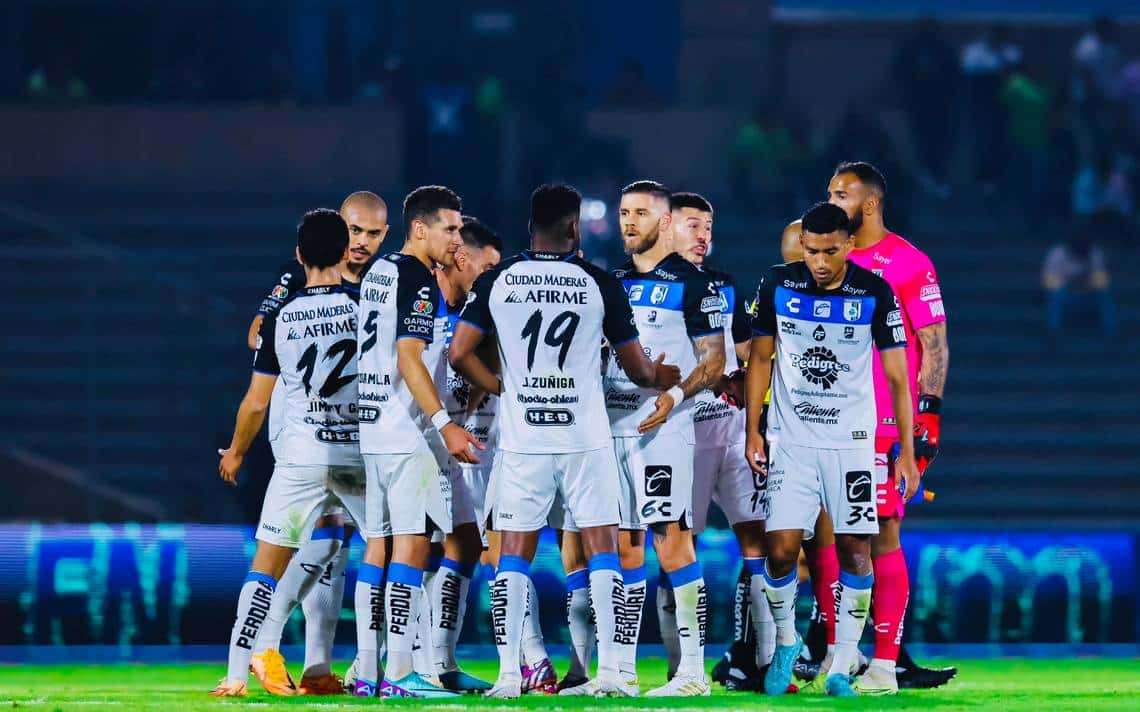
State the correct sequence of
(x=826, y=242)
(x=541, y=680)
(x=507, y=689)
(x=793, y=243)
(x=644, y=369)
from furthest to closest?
(x=793, y=243) → (x=541, y=680) → (x=826, y=242) → (x=644, y=369) → (x=507, y=689)

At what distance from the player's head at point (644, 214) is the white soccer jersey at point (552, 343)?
0.62 meters

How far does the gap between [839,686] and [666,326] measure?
187 centimetres

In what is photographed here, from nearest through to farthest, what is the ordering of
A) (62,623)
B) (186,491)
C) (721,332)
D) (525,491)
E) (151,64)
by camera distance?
1. (525,491)
2. (721,332)
3. (62,623)
4. (186,491)
5. (151,64)

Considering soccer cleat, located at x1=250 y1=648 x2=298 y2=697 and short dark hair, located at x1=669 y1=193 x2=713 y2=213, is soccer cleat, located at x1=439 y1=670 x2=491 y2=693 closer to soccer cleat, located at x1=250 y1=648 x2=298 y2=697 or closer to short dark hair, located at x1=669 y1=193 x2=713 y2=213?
soccer cleat, located at x1=250 y1=648 x2=298 y2=697

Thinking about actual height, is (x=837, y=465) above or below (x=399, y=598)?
above

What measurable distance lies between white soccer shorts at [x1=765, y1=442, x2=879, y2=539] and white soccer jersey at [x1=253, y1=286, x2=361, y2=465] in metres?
2.01

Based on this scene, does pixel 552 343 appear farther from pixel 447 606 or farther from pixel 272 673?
pixel 272 673

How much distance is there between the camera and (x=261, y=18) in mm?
23312

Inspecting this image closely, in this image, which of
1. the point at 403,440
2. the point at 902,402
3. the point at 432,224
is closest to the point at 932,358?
the point at 902,402

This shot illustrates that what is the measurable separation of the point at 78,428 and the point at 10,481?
140 cm

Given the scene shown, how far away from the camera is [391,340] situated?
28.7ft

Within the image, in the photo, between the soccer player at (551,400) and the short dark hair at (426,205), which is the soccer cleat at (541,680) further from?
the short dark hair at (426,205)

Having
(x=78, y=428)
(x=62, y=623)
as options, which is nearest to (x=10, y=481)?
(x=78, y=428)

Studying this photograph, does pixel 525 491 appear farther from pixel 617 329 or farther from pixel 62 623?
pixel 62 623
